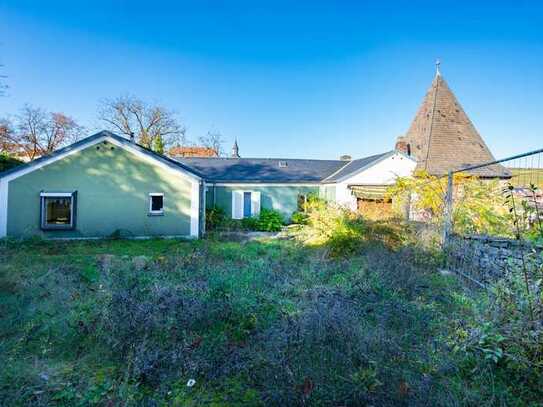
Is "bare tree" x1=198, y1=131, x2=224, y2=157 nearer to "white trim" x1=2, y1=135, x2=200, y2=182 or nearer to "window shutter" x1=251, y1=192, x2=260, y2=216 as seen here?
"window shutter" x1=251, y1=192, x2=260, y2=216

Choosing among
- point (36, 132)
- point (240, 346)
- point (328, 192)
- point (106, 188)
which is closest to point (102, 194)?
point (106, 188)

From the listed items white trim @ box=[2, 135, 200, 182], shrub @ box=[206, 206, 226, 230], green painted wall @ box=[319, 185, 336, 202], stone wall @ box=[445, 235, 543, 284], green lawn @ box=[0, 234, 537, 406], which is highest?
white trim @ box=[2, 135, 200, 182]

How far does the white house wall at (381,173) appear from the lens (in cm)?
2128

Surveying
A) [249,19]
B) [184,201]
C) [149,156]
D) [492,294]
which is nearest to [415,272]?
[492,294]

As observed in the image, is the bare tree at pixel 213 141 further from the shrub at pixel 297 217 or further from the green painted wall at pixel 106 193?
the green painted wall at pixel 106 193

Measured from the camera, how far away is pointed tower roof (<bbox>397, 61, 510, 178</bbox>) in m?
21.3

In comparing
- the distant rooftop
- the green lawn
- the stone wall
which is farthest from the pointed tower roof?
the green lawn

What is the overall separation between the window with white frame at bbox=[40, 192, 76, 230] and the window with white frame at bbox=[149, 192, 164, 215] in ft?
11.2

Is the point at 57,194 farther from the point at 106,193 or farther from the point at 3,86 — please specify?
the point at 3,86

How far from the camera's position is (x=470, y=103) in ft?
84.4

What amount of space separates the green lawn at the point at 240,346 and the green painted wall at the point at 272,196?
15019 millimetres

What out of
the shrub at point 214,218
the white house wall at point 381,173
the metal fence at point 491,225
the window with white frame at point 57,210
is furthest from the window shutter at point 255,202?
the metal fence at point 491,225

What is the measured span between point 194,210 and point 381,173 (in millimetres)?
13558

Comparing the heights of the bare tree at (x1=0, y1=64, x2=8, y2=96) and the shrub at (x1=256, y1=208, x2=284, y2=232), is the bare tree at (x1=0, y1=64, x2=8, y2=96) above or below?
above
